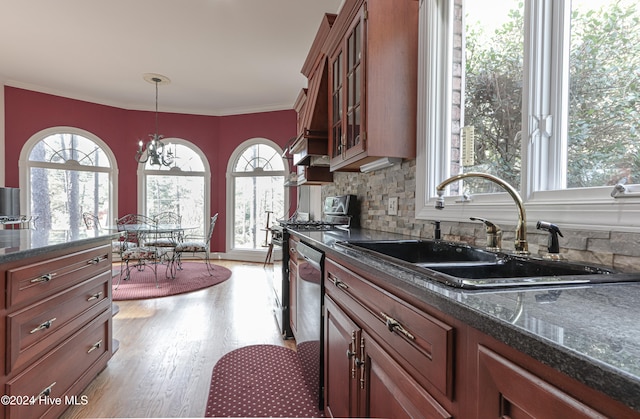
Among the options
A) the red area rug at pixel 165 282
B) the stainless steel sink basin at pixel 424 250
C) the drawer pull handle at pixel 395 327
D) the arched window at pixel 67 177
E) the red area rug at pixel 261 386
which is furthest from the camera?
the arched window at pixel 67 177

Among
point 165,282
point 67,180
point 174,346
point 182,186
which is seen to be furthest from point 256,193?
point 174,346

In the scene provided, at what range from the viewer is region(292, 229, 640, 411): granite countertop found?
35 cm

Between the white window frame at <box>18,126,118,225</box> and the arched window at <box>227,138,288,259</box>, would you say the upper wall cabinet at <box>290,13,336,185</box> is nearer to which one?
the arched window at <box>227,138,288,259</box>

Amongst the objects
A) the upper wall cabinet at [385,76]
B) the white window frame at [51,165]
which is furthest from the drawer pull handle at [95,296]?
the white window frame at [51,165]

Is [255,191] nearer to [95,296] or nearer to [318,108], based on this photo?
[318,108]

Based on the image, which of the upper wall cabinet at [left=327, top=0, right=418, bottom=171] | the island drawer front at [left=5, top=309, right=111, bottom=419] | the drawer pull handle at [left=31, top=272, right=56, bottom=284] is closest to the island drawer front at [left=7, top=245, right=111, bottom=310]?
the drawer pull handle at [left=31, top=272, right=56, bottom=284]

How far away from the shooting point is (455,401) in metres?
0.61

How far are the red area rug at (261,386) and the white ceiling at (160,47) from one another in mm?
2976

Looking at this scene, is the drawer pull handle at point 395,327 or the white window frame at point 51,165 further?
the white window frame at point 51,165

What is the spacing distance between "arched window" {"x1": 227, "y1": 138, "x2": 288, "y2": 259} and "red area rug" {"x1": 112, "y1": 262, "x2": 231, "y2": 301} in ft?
2.76

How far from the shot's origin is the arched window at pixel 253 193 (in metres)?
5.96

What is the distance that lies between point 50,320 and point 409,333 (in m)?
1.58

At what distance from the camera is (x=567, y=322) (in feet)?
1.59

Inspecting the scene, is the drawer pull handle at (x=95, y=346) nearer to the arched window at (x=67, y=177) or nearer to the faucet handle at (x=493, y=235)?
the faucet handle at (x=493, y=235)
